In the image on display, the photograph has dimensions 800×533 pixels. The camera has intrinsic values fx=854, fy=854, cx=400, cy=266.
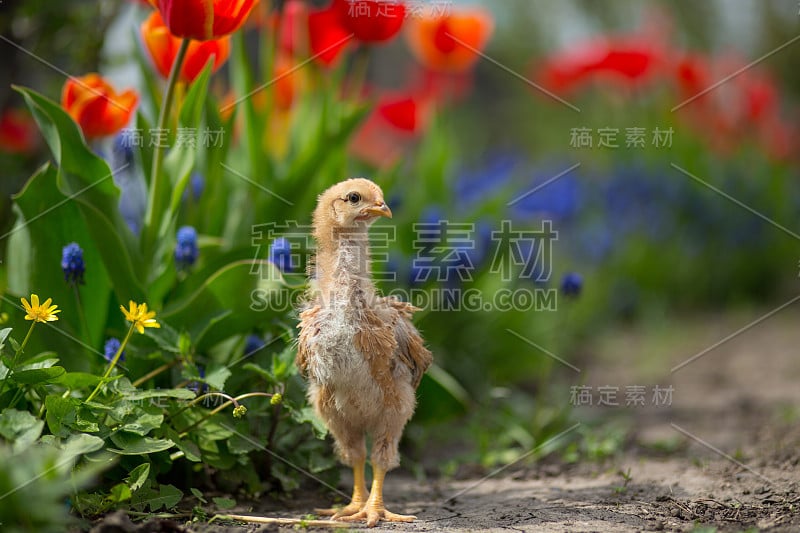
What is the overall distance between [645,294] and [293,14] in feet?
13.7

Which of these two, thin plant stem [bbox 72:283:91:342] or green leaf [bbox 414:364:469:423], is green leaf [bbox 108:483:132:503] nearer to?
thin plant stem [bbox 72:283:91:342]

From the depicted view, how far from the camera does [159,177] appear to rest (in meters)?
2.87

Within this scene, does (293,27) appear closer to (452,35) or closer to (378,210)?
(452,35)

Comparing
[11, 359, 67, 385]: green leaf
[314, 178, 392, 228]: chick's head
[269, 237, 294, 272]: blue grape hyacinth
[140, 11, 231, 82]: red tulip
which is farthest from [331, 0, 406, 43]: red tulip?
Result: [11, 359, 67, 385]: green leaf

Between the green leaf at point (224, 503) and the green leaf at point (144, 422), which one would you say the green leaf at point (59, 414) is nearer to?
the green leaf at point (144, 422)

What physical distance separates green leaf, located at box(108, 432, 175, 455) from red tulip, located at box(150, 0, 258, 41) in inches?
48.2

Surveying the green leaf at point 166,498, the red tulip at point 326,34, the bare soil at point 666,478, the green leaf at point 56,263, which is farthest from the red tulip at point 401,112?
the green leaf at point 166,498

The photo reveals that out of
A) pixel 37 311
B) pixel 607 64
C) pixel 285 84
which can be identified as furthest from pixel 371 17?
pixel 607 64

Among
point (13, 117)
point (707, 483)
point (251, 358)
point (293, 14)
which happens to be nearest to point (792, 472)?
point (707, 483)

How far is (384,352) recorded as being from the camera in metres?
2.38

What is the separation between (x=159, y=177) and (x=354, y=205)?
2.79ft

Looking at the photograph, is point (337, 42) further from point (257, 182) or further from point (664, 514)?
point (664, 514)

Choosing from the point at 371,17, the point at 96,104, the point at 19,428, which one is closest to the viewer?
the point at 19,428

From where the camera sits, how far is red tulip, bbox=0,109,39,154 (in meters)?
4.03
